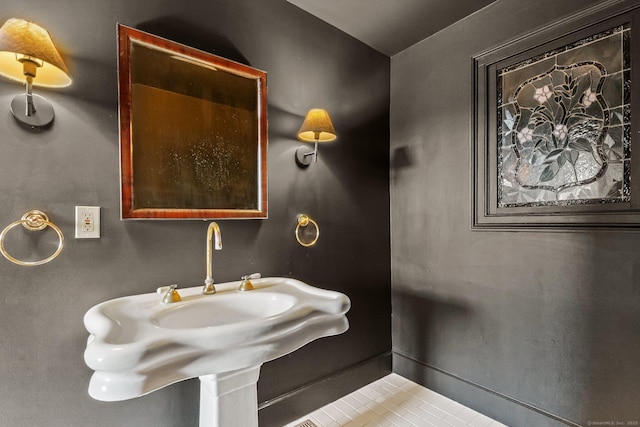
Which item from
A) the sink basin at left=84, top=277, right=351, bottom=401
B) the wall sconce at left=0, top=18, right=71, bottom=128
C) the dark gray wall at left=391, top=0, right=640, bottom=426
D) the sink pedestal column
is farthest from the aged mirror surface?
the dark gray wall at left=391, top=0, right=640, bottom=426

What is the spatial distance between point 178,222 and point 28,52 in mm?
692

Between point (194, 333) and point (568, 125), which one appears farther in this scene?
point (568, 125)

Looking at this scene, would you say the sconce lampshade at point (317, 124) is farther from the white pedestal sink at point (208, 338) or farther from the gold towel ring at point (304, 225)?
the white pedestal sink at point (208, 338)

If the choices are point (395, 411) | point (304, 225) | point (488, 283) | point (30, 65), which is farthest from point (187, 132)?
point (395, 411)

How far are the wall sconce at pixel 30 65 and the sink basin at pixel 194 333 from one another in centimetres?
67

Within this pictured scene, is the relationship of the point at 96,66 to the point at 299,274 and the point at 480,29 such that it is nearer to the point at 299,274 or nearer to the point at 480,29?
the point at 299,274

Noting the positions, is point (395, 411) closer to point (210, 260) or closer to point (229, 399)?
point (229, 399)

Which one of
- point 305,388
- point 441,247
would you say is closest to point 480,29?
point 441,247

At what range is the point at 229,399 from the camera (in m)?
1.05

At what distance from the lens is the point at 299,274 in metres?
1.70

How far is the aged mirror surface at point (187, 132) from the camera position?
46.8 inches

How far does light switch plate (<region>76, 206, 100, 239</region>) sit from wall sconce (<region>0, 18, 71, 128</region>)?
12.0 inches

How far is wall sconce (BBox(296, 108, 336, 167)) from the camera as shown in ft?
4.99

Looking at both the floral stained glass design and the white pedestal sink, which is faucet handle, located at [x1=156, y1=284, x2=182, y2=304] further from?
the floral stained glass design
